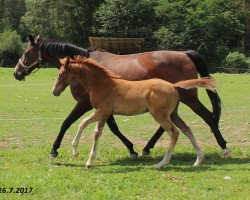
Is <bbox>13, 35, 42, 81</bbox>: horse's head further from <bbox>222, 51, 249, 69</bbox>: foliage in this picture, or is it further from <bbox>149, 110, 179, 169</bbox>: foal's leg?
<bbox>222, 51, 249, 69</bbox>: foliage

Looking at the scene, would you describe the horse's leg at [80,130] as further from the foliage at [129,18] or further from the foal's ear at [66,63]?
the foliage at [129,18]

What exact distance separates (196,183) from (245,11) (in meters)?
46.3

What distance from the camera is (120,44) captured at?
1623 inches

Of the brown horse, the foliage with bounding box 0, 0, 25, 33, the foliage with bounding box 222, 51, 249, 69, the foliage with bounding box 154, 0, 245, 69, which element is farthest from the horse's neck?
the foliage with bounding box 0, 0, 25, 33

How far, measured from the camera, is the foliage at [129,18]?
150 feet

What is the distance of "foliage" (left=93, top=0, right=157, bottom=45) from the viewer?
45.7 metres

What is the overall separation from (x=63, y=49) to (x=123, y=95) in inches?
81.9

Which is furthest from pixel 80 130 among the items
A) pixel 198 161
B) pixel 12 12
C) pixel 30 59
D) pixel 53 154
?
pixel 12 12

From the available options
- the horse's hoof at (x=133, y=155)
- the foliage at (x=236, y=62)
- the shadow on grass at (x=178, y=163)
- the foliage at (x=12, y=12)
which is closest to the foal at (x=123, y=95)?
the shadow on grass at (x=178, y=163)

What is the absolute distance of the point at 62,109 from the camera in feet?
53.8

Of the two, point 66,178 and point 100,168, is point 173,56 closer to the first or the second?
point 100,168

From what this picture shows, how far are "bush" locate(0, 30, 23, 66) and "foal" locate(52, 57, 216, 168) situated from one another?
41.5m

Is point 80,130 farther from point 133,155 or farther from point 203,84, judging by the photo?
point 203,84

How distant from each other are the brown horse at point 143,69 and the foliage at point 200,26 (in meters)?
35.3
